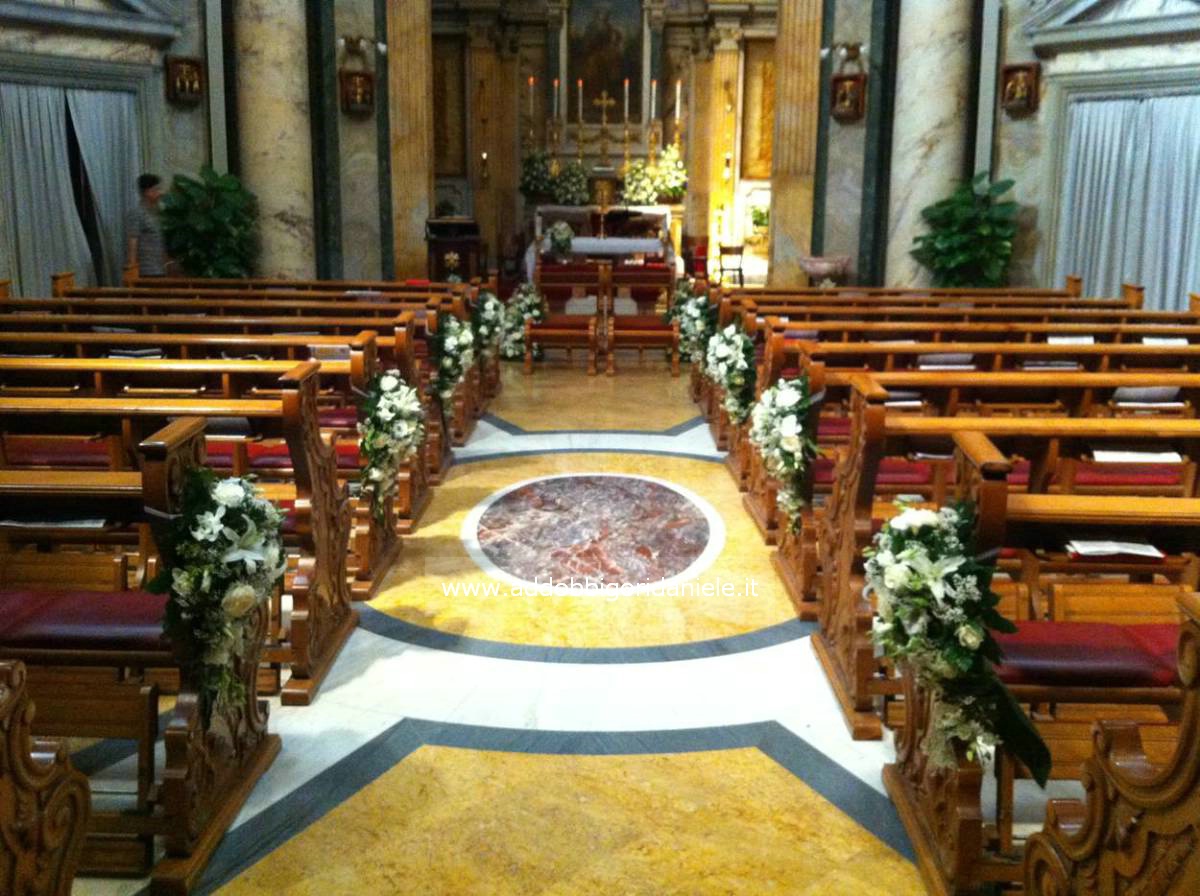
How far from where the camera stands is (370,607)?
5059 millimetres

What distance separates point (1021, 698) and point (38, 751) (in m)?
2.39

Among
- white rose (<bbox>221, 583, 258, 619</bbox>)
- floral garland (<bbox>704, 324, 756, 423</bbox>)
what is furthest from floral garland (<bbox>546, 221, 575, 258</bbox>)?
white rose (<bbox>221, 583, 258, 619</bbox>)

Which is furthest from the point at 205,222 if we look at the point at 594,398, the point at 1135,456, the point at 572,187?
the point at 1135,456

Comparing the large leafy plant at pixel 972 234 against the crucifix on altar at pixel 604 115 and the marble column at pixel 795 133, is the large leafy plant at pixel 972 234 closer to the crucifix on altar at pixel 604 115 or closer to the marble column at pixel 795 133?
the marble column at pixel 795 133

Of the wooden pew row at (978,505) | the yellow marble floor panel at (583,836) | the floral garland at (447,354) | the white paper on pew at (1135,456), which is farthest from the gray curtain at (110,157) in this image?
the white paper on pew at (1135,456)

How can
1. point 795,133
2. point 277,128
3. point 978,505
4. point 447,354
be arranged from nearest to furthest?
point 978,505, point 447,354, point 277,128, point 795,133

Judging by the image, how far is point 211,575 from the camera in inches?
120

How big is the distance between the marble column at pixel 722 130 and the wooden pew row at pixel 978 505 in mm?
14200

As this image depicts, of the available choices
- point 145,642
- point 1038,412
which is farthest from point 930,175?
point 145,642

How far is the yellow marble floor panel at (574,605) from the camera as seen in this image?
4.81m

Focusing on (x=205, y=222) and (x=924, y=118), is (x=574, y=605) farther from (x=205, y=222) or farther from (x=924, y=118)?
(x=924, y=118)

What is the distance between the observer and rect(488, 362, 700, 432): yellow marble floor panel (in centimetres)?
871

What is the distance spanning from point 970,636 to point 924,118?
938cm

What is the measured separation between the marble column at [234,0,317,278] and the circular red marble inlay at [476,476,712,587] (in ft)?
18.5
